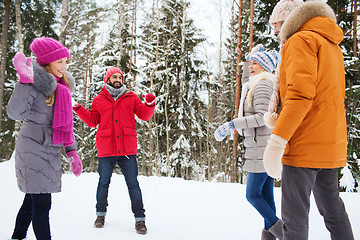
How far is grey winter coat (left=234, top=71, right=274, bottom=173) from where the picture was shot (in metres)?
2.56

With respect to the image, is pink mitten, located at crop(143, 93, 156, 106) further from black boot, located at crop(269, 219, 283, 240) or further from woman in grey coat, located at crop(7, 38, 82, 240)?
black boot, located at crop(269, 219, 283, 240)

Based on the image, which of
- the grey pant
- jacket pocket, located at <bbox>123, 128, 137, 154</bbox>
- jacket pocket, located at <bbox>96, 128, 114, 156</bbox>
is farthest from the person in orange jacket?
jacket pocket, located at <bbox>96, 128, 114, 156</bbox>

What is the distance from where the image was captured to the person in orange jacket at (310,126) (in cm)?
159

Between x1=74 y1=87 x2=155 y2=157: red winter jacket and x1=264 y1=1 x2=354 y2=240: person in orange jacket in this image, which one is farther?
x1=74 y1=87 x2=155 y2=157: red winter jacket

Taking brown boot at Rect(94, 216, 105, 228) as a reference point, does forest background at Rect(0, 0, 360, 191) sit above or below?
above

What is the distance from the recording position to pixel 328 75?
1635mm

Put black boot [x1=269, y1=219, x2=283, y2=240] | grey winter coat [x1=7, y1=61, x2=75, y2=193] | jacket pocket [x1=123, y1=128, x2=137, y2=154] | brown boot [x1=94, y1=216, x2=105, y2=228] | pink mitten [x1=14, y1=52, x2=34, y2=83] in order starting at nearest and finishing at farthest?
1. pink mitten [x1=14, y1=52, x2=34, y2=83]
2. grey winter coat [x1=7, y1=61, x2=75, y2=193]
3. black boot [x1=269, y1=219, x2=283, y2=240]
4. brown boot [x1=94, y1=216, x2=105, y2=228]
5. jacket pocket [x1=123, y1=128, x2=137, y2=154]

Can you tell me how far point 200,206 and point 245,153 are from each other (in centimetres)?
176

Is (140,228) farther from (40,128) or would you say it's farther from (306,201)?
(306,201)

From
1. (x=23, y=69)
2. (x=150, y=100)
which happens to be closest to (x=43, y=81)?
(x=23, y=69)

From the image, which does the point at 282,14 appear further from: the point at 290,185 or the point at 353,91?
the point at 353,91

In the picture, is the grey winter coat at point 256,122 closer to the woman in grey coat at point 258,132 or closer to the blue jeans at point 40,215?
the woman in grey coat at point 258,132

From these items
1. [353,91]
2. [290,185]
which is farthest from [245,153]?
[353,91]

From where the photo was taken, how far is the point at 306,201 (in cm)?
166
